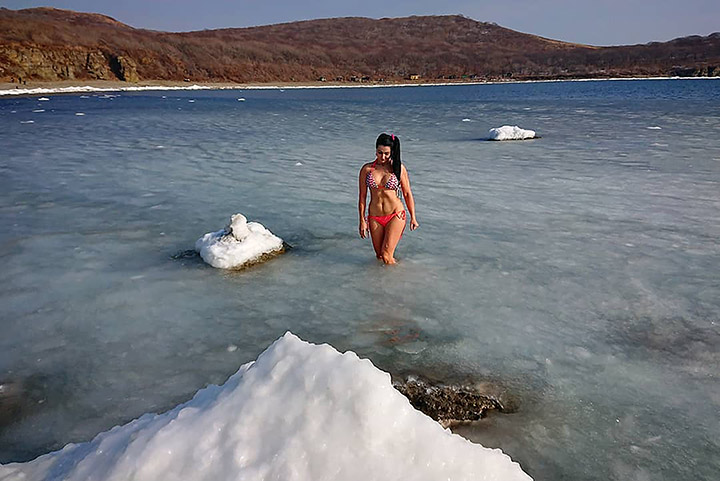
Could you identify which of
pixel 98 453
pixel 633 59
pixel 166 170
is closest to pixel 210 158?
pixel 166 170

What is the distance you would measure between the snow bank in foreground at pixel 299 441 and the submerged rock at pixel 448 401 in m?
0.99

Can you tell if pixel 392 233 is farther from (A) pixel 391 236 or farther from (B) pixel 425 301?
(B) pixel 425 301

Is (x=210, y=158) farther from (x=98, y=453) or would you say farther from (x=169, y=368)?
(x=98, y=453)

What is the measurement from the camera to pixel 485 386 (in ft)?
10.3

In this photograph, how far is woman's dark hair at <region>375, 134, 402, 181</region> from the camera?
468 centimetres

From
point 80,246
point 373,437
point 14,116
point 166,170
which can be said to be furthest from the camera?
point 14,116

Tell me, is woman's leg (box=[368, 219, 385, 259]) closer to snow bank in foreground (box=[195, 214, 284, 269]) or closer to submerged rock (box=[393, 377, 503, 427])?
snow bank in foreground (box=[195, 214, 284, 269])

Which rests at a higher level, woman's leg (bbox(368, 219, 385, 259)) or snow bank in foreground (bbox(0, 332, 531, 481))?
snow bank in foreground (bbox(0, 332, 531, 481))

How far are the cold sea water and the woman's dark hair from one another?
0.97m

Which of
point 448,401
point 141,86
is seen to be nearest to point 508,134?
point 448,401

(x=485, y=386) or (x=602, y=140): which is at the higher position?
(x=485, y=386)

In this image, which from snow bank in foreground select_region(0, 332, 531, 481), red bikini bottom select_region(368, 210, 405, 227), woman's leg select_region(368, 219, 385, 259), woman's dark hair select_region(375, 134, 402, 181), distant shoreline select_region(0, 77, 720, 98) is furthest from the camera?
distant shoreline select_region(0, 77, 720, 98)

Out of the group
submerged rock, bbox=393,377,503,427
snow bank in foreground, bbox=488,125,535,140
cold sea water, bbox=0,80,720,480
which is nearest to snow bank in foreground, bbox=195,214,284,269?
cold sea water, bbox=0,80,720,480

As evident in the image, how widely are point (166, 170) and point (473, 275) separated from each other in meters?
7.43
